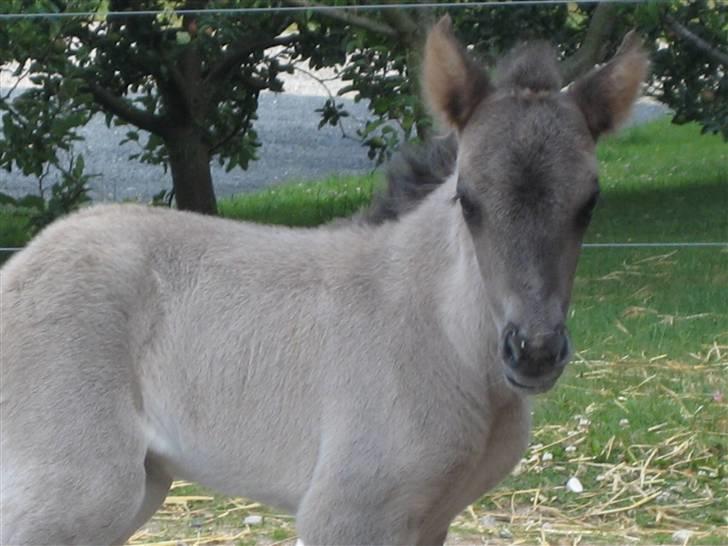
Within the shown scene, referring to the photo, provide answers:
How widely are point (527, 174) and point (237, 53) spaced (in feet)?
23.2

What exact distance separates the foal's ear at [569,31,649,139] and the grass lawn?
60cm

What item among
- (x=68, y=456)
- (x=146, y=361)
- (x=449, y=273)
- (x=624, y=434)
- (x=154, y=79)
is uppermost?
(x=154, y=79)

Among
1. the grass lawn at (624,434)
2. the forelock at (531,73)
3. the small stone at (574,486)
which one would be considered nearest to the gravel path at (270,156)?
the grass lawn at (624,434)

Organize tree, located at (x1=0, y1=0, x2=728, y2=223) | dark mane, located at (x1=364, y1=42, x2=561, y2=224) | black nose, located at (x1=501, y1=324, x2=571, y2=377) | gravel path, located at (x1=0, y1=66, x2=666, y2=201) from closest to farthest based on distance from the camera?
black nose, located at (x1=501, y1=324, x2=571, y2=377) → dark mane, located at (x1=364, y1=42, x2=561, y2=224) → tree, located at (x1=0, y1=0, x2=728, y2=223) → gravel path, located at (x1=0, y1=66, x2=666, y2=201)

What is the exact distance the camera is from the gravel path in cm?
1580

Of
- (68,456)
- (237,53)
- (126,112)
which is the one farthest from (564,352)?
(126,112)

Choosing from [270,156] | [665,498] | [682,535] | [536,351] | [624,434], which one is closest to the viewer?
[536,351]

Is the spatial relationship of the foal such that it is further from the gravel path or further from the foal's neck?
the gravel path

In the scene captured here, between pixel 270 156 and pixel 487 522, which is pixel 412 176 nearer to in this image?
pixel 487 522

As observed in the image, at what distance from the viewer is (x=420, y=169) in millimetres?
4602

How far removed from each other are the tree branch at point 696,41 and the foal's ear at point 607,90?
209 inches

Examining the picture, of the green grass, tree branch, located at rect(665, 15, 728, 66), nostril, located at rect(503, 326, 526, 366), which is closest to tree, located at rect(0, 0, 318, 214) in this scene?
the green grass

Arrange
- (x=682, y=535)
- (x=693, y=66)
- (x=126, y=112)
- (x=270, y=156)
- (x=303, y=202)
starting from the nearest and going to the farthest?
1. (x=682, y=535)
2. (x=126, y=112)
3. (x=693, y=66)
4. (x=303, y=202)
5. (x=270, y=156)

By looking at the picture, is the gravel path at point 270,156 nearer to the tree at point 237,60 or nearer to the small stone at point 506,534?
the tree at point 237,60
